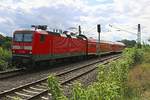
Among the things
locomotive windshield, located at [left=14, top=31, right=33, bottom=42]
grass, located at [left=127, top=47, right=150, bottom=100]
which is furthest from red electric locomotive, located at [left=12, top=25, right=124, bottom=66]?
grass, located at [left=127, top=47, right=150, bottom=100]

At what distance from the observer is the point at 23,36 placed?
25734 millimetres

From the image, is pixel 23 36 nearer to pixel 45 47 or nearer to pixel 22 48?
A: pixel 22 48

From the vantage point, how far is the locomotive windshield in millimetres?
25328

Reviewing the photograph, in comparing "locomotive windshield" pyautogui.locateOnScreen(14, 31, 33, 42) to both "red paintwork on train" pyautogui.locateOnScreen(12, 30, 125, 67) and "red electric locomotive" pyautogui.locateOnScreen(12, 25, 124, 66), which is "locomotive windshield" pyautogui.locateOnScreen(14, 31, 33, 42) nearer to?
"red electric locomotive" pyautogui.locateOnScreen(12, 25, 124, 66)

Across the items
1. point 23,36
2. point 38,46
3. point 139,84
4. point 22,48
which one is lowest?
point 139,84

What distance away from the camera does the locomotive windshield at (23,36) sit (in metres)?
25.3

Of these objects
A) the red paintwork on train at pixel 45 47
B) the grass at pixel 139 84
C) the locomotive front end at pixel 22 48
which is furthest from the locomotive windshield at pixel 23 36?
the grass at pixel 139 84

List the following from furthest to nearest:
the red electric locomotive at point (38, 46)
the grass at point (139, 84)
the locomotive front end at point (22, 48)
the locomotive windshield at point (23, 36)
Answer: the locomotive windshield at point (23, 36), the red electric locomotive at point (38, 46), the locomotive front end at point (22, 48), the grass at point (139, 84)

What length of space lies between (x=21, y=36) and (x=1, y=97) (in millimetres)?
11496

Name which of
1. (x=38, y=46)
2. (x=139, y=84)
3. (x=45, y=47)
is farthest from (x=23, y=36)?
(x=139, y=84)

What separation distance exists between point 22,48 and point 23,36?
2.67ft

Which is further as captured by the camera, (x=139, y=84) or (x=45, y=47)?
(x=45, y=47)

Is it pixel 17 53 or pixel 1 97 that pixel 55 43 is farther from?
pixel 1 97

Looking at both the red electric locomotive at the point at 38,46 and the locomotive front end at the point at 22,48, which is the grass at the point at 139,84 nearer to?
the red electric locomotive at the point at 38,46
